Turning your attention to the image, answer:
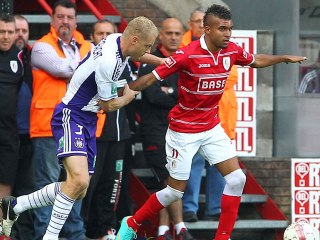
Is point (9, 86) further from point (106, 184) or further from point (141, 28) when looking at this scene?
point (141, 28)

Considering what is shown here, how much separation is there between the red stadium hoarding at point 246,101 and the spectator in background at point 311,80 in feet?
2.13

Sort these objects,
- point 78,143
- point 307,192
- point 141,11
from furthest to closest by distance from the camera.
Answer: point 141,11 < point 307,192 < point 78,143

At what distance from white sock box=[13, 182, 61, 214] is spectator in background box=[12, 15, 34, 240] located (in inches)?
47.5

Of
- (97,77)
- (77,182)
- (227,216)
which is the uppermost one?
(97,77)

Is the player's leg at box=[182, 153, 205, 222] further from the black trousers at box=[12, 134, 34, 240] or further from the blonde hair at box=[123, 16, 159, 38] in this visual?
the blonde hair at box=[123, 16, 159, 38]

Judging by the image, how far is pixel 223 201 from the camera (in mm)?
11312

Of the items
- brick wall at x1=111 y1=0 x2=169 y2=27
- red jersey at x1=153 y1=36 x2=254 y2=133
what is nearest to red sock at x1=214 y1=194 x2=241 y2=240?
red jersey at x1=153 y1=36 x2=254 y2=133

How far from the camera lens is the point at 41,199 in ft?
35.5

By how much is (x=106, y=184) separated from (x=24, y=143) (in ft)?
3.19

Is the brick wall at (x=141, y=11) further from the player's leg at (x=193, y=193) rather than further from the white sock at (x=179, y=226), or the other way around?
the white sock at (x=179, y=226)

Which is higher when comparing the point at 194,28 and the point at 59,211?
the point at 194,28

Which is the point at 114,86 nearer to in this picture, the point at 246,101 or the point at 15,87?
the point at 15,87

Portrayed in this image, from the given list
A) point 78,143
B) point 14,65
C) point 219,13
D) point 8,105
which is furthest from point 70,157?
point 219,13

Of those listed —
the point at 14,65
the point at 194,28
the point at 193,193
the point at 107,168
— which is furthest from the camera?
the point at 194,28
